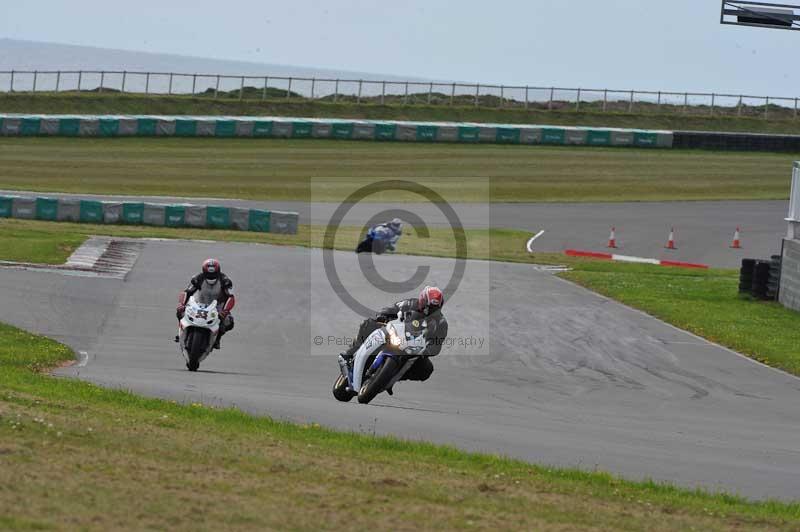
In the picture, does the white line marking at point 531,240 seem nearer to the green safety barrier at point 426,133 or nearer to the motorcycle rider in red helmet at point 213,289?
the green safety barrier at point 426,133

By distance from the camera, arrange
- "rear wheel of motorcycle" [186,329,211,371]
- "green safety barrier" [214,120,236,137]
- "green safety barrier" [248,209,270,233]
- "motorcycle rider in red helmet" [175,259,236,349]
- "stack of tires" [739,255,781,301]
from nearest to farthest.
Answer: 1. "rear wheel of motorcycle" [186,329,211,371]
2. "motorcycle rider in red helmet" [175,259,236,349]
3. "stack of tires" [739,255,781,301]
4. "green safety barrier" [248,209,270,233]
5. "green safety barrier" [214,120,236,137]

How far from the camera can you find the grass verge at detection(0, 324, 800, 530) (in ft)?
25.8

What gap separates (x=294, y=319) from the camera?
2347 centimetres

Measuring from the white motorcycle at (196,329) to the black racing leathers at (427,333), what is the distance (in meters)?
3.84

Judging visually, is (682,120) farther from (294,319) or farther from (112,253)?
(294,319)

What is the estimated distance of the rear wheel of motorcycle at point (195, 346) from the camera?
17.7 metres

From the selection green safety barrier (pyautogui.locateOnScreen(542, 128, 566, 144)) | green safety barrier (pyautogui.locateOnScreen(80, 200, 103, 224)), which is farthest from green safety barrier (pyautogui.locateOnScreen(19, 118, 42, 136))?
green safety barrier (pyautogui.locateOnScreen(542, 128, 566, 144))

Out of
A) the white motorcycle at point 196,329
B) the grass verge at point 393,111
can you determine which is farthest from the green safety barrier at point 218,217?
the grass verge at point 393,111

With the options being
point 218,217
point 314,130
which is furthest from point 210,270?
point 314,130

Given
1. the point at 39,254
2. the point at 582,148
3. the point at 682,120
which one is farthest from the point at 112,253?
the point at 682,120

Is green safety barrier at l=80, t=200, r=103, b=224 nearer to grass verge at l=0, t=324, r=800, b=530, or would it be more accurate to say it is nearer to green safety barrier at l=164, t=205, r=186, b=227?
green safety barrier at l=164, t=205, r=186, b=227

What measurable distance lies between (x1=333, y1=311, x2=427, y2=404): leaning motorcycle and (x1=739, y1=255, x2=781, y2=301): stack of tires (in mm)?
18201

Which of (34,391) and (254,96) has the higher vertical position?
(254,96)

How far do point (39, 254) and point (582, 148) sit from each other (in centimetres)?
4180
